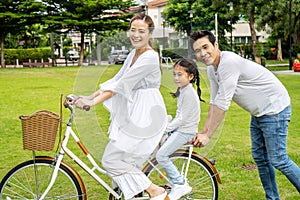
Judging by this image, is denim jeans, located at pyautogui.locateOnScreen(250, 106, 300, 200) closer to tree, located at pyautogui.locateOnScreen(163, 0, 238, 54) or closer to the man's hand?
the man's hand

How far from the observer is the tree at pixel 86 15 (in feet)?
120

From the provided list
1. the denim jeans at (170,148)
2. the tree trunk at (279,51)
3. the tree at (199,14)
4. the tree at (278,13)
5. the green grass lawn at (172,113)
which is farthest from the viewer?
the tree at (199,14)

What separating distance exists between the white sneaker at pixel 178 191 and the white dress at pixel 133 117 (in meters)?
0.39

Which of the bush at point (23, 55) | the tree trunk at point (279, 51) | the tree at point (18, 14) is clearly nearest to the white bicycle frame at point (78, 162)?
the tree at point (18, 14)

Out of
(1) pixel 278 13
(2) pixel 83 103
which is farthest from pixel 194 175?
(1) pixel 278 13

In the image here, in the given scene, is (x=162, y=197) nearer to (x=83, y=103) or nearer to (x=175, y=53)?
(x=83, y=103)

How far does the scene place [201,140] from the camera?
3.70m

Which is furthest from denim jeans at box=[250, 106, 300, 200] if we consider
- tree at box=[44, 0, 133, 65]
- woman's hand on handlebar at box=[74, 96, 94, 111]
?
tree at box=[44, 0, 133, 65]

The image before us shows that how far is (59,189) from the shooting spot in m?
3.75

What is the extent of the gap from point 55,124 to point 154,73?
76cm

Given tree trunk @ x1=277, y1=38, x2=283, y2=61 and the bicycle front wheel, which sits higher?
tree trunk @ x1=277, y1=38, x2=283, y2=61

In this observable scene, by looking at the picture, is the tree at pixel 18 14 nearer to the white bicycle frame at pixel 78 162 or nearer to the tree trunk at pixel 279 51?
the tree trunk at pixel 279 51

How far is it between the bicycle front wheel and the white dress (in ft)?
1.17

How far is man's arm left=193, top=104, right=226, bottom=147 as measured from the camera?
3.56 m
